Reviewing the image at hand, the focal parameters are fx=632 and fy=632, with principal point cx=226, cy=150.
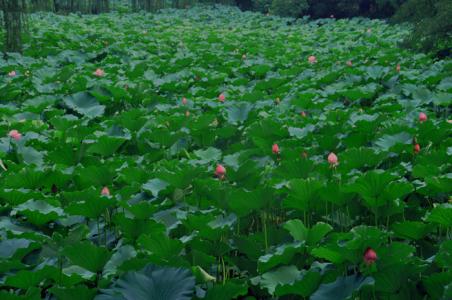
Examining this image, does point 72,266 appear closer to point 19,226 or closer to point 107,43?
point 19,226

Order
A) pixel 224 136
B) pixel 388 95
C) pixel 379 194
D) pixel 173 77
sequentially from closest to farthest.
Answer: pixel 379 194, pixel 224 136, pixel 388 95, pixel 173 77

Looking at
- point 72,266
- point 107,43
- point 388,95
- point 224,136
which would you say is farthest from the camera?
point 107,43

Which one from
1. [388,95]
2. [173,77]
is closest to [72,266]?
[388,95]

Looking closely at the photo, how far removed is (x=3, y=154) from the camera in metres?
2.96

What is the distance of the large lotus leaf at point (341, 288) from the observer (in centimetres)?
158

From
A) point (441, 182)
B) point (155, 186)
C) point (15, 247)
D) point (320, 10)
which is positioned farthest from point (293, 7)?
point (15, 247)

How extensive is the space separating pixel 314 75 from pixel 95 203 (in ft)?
13.2

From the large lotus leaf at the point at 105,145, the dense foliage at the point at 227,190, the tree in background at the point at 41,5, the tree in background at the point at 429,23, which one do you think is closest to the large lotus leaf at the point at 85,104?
the dense foliage at the point at 227,190

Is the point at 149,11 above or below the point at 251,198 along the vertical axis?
below

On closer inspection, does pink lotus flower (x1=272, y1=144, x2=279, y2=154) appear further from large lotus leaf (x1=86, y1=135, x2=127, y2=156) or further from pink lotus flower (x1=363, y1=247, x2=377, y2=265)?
pink lotus flower (x1=363, y1=247, x2=377, y2=265)

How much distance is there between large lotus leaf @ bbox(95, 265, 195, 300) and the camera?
1.54 m

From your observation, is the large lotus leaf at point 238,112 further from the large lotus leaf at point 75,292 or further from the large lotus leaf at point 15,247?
the large lotus leaf at point 75,292

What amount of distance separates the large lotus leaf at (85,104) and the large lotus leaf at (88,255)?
7.78ft

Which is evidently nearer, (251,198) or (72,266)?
(72,266)
